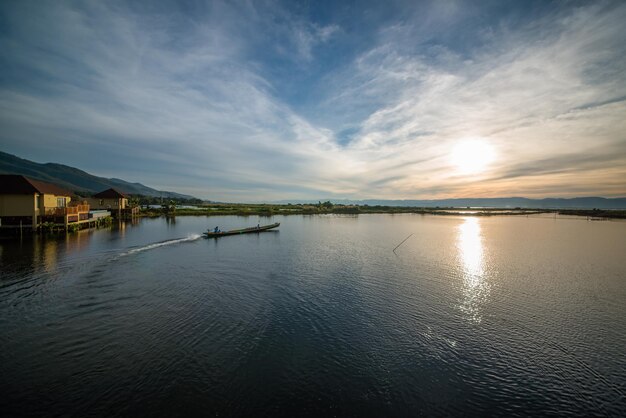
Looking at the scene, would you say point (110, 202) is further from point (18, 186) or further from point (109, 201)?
point (18, 186)

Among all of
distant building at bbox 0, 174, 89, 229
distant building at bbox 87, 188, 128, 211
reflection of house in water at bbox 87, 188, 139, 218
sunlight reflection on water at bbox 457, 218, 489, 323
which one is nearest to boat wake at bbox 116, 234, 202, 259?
distant building at bbox 0, 174, 89, 229

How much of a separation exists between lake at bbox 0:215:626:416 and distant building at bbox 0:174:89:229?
1745cm

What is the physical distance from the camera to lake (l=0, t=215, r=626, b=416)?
8977mm

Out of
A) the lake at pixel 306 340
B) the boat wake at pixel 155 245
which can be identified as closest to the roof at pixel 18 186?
the lake at pixel 306 340

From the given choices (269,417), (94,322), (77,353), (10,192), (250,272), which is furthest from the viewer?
(10,192)

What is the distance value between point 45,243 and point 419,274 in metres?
43.6

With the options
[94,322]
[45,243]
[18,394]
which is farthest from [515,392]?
[45,243]

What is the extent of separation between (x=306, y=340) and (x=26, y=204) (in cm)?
4773

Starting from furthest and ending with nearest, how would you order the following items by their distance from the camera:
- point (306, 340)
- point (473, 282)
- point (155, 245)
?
point (155, 245) < point (473, 282) < point (306, 340)

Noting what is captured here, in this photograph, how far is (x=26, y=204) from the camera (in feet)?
126

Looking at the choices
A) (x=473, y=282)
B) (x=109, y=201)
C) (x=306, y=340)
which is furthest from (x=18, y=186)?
(x=473, y=282)

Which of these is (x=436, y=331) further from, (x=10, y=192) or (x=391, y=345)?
(x=10, y=192)

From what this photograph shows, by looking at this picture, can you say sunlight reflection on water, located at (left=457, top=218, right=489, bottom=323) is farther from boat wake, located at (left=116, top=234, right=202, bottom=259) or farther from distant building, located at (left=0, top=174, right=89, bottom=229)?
distant building, located at (left=0, top=174, right=89, bottom=229)

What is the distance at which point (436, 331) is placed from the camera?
1388 cm
